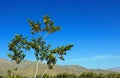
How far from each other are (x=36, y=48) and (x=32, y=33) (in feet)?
12.9

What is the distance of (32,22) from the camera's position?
61.0 m

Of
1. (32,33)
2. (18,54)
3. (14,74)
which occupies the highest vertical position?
(32,33)

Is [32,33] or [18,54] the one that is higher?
[32,33]

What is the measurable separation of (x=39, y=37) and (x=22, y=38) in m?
4.19

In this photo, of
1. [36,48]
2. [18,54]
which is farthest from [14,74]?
[36,48]

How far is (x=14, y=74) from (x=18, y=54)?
452cm

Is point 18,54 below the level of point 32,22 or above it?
below

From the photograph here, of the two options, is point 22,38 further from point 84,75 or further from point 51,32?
point 84,75

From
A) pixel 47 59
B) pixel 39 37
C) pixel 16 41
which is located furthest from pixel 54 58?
pixel 16 41

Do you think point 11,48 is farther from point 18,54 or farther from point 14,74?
point 14,74

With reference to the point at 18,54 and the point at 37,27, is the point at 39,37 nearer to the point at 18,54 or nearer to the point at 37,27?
the point at 37,27

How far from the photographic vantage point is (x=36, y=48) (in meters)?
59.6

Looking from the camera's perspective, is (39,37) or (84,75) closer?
(39,37)

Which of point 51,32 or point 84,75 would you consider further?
point 84,75
